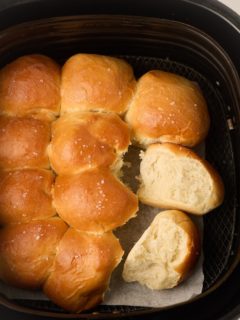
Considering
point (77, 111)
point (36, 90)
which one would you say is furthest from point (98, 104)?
point (36, 90)

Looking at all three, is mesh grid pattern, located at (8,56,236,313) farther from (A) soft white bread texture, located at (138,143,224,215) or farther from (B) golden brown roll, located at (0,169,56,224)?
(B) golden brown roll, located at (0,169,56,224)

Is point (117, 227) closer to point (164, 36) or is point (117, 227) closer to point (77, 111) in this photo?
point (77, 111)

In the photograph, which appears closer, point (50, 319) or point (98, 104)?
point (50, 319)

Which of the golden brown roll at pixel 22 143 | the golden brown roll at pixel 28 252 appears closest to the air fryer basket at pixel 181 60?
the golden brown roll at pixel 28 252

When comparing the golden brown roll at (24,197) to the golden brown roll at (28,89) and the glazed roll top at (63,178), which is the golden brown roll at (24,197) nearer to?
the glazed roll top at (63,178)

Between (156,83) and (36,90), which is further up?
(156,83)

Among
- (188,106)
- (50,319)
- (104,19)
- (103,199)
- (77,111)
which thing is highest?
(104,19)
